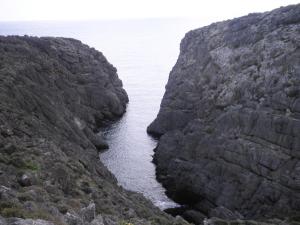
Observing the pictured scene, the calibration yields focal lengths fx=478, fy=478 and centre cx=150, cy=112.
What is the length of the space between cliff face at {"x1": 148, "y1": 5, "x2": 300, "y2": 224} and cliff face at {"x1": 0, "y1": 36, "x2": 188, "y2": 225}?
15.0 m

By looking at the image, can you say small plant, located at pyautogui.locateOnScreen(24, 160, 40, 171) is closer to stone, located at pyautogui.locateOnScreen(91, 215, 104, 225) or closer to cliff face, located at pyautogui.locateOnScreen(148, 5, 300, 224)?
stone, located at pyautogui.locateOnScreen(91, 215, 104, 225)

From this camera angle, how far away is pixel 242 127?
7919cm

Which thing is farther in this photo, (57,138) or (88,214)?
(57,138)

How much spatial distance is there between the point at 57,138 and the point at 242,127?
3050cm

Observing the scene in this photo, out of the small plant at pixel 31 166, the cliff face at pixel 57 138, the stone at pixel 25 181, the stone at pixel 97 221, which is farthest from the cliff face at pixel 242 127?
the stone at pixel 25 181

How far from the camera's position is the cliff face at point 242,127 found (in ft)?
228

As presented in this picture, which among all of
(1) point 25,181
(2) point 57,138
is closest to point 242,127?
(2) point 57,138

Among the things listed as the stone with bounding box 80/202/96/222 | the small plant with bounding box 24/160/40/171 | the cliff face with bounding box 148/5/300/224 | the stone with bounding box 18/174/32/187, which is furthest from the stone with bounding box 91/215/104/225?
the cliff face with bounding box 148/5/300/224

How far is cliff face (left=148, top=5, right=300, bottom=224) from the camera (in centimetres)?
6956

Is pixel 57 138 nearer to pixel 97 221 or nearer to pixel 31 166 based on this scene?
pixel 31 166

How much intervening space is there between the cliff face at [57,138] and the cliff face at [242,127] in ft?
49.1

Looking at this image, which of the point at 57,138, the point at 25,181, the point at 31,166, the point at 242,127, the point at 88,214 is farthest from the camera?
the point at 242,127

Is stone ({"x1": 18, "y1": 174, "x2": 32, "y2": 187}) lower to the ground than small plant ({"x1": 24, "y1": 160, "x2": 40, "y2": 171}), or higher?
higher

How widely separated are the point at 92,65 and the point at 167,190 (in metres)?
78.1
